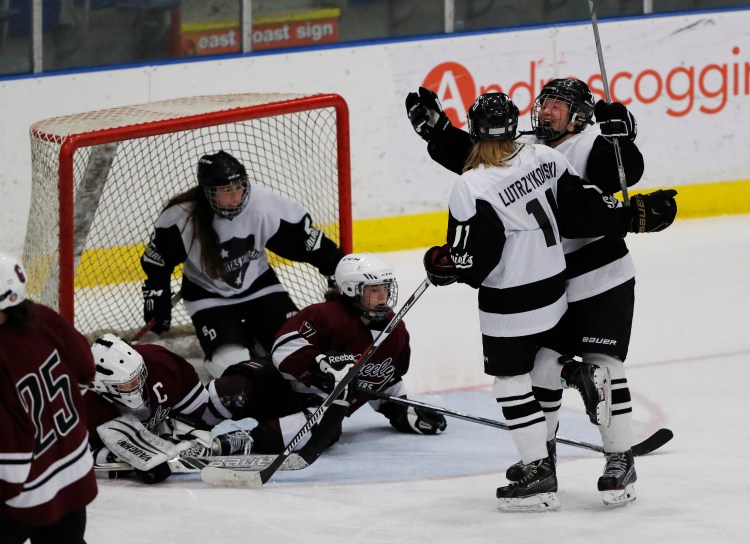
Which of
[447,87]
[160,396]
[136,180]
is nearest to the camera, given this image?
[160,396]

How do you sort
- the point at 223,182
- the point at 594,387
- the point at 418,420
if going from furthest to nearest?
the point at 223,182 → the point at 418,420 → the point at 594,387

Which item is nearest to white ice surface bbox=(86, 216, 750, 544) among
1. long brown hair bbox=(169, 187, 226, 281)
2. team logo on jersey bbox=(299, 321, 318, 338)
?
team logo on jersey bbox=(299, 321, 318, 338)

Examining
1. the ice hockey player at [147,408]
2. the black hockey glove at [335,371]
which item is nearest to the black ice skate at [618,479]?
the black hockey glove at [335,371]

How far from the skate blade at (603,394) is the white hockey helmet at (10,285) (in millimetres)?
1592

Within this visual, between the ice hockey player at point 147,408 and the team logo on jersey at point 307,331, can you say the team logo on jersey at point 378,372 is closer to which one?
the team logo on jersey at point 307,331

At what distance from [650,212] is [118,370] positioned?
143cm

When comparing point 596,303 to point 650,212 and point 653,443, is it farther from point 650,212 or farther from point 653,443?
point 653,443

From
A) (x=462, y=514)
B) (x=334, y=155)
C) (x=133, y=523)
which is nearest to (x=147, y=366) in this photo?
(x=133, y=523)

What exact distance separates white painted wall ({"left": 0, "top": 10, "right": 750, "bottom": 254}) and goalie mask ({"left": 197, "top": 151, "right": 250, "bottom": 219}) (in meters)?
1.57

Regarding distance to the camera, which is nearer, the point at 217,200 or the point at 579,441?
the point at 579,441

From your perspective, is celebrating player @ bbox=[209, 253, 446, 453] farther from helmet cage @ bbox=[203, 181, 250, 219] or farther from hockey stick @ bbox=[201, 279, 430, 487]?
helmet cage @ bbox=[203, 181, 250, 219]

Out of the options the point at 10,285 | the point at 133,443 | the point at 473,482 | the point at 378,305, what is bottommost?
the point at 473,482

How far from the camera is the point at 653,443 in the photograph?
4.34 m

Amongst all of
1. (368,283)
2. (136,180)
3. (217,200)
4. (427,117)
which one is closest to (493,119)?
(427,117)
